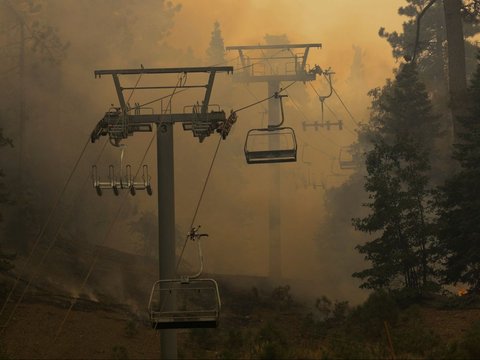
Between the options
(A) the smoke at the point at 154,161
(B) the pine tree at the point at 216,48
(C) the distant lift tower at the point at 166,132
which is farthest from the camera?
(B) the pine tree at the point at 216,48

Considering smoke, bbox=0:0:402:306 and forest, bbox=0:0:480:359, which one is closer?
forest, bbox=0:0:480:359

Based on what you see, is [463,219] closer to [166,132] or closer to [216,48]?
[166,132]

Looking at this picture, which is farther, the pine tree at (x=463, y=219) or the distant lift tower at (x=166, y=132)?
the pine tree at (x=463, y=219)

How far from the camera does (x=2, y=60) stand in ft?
155

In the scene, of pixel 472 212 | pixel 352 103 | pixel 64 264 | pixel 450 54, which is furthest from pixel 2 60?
pixel 352 103

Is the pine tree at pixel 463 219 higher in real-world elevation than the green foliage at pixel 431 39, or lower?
lower

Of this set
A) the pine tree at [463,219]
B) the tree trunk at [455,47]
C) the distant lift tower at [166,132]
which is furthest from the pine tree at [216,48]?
the distant lift tower at [166,132]

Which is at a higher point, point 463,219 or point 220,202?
point 220,202

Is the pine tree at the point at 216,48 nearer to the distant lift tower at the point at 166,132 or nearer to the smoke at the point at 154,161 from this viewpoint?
the smoke at the point at 154,161

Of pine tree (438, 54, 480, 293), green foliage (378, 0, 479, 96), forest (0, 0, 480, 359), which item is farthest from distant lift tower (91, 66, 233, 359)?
green foliage (378, 0, 479, 96)

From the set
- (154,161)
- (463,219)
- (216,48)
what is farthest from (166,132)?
(216,48)

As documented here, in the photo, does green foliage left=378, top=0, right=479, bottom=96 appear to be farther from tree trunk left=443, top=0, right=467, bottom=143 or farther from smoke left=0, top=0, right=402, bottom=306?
tree trunk left=443, top=0, right=467, bottom=143

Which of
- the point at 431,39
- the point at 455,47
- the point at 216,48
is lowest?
the point at 455,47

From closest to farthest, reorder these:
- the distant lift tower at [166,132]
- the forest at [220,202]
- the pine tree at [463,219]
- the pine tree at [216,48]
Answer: the distant lift tower at [166,132] → the forest at [220,202] → the pine tree at [463,219] → the pine tree at [216,48]
